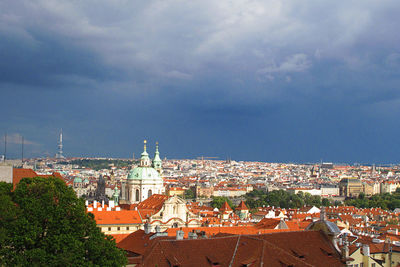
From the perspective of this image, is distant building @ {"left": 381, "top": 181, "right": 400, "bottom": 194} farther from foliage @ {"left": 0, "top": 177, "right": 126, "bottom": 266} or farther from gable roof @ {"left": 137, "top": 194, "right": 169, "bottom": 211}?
foliage @ {"left": 0, "top": 177, "right": 126, "bottom": 266}

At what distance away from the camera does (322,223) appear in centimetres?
2903

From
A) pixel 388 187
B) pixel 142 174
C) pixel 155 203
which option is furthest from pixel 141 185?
pixel 388 187

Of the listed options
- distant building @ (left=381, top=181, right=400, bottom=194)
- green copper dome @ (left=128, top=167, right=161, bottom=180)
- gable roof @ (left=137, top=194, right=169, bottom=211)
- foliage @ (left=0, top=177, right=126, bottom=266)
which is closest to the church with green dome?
green copper dome @ (left=128, top=167, right=161, bottom=180)

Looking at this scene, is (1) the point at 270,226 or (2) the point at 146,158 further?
(2) the point at 146,158

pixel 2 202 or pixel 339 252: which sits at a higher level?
pixel 2 202

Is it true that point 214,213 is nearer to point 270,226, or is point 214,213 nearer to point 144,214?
point 144,214

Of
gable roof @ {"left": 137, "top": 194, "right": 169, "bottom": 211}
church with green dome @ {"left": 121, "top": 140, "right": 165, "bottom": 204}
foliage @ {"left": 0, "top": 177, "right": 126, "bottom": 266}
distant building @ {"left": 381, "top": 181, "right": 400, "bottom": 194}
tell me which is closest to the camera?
foliage @ {"left": 0, "top": 177, "right": 126, "bottom": 266}

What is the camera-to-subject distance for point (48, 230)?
78.3 ft

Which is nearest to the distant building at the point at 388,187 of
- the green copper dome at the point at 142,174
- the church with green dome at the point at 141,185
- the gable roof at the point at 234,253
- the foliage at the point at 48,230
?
the church with green dome at the point at 141,185

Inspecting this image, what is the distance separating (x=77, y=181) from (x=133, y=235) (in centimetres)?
15767

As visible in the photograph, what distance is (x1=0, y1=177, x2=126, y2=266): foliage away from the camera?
73.9 feet

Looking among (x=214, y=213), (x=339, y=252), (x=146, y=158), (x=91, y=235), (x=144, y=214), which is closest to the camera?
(x=91, y=235)

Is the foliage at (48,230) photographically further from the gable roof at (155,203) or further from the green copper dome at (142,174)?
the green copper dome at (142,174)

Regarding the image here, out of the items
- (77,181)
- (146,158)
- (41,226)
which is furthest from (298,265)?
(77,181)
